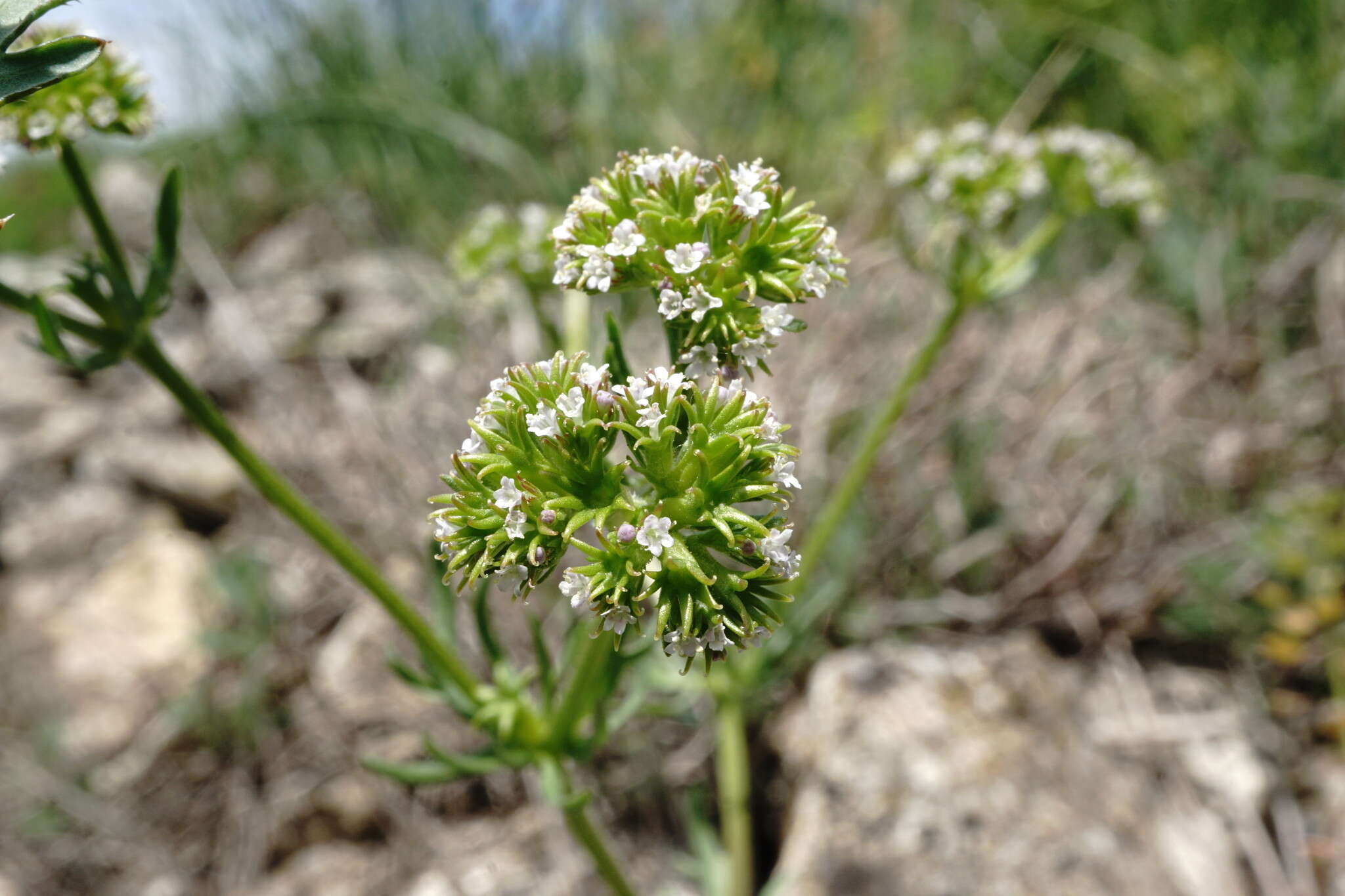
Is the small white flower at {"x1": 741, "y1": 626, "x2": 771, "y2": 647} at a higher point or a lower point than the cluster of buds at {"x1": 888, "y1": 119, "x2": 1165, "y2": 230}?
lower

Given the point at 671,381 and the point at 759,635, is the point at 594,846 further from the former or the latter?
the point at 671,381

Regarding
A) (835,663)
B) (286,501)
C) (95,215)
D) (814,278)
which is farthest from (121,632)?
(814,278)

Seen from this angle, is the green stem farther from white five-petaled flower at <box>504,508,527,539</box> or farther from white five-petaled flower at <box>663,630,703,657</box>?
white five-petaled flower at <box>504,508,527,539</box>

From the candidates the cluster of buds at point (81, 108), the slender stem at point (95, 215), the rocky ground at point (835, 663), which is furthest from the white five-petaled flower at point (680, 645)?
the rocky ground at point (835, 663)

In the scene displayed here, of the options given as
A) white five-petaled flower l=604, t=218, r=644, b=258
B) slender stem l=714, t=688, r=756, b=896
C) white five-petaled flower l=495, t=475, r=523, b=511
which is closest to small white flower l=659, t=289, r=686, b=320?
white five-petaled flower l=604, t=218, r=644, b=258

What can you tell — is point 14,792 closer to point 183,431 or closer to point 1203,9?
point 183,431

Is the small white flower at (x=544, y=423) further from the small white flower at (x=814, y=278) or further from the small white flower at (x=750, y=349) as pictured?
the small white flower at (x=814, y=278)
